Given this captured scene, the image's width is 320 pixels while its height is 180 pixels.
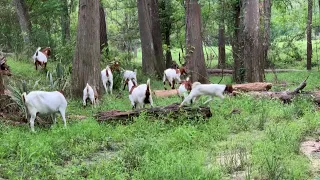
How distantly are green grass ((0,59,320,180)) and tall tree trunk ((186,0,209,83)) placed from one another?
19.5 ft

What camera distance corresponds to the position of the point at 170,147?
7477 mm

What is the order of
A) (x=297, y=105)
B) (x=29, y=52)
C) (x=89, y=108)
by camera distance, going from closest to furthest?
1. (x=297, y=105)
2. (x=89, y=108)
3. (x=29, y=52)

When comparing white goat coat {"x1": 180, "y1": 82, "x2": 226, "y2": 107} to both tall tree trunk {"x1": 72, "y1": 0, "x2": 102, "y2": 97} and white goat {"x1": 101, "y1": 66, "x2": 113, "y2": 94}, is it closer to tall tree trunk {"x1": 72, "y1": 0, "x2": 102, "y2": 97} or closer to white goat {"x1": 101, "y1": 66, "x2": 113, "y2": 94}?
tall tree trunk {"x1": 72, "y1": 0, "x2": 102, "y2": 97}

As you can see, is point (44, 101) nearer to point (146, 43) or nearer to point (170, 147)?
point (170, 147)

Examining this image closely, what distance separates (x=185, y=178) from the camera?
552 cm

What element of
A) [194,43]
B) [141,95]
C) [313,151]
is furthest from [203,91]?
[194,43]

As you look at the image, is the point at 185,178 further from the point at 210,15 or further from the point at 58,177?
the point at 210,15

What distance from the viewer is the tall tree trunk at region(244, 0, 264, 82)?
15.7 m

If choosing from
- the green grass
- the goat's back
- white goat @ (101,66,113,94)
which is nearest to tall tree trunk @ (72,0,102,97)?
white goat @ (101,66,113,94)

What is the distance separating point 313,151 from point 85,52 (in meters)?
8.51

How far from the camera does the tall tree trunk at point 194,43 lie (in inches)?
645

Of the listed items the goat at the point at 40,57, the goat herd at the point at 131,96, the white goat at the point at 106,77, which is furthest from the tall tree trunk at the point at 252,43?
the goat at the point at 40,57

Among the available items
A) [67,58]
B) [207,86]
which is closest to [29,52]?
[67,58]

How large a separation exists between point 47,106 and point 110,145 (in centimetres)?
195
